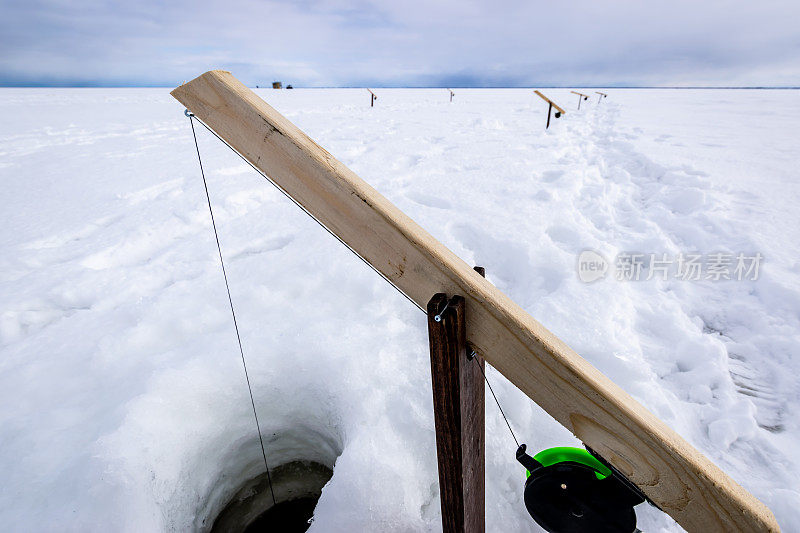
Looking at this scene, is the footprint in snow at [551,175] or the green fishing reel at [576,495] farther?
the footprint in snow at [551,175]

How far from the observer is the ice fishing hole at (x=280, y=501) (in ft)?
7.68

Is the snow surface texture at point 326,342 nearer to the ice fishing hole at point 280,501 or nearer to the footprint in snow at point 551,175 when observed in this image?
the ice fishing hole at point 280,501

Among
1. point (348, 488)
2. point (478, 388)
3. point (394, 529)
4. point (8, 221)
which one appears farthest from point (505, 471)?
point (8, 221)

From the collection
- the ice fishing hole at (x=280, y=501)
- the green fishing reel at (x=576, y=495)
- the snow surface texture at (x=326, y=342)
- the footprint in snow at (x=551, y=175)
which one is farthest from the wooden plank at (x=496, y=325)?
the footprint in snow at (x=551, y=175)

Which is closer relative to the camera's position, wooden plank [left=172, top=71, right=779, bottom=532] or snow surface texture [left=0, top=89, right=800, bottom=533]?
wooden plank [left=172, top=71, right=779, bottom=532]

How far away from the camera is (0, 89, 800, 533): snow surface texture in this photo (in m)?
1.58

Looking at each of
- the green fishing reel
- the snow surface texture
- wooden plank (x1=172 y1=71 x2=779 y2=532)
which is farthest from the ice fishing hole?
wooden plank (x1=172 y1=71 x2=779 y2=532)

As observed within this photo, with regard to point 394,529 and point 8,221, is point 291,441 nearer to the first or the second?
point 394,529

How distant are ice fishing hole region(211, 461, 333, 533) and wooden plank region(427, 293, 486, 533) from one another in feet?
4.97

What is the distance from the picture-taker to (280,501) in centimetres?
247

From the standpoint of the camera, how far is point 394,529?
1.37 meters

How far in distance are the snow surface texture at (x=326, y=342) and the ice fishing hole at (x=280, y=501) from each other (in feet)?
0.38

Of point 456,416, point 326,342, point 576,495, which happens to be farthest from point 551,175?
point 456,416

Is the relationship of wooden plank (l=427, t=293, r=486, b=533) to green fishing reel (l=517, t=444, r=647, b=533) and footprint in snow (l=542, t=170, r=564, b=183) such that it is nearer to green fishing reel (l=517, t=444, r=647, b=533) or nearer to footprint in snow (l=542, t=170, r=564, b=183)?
green fishing reel (l=517, t=444, r=647, b=533)
